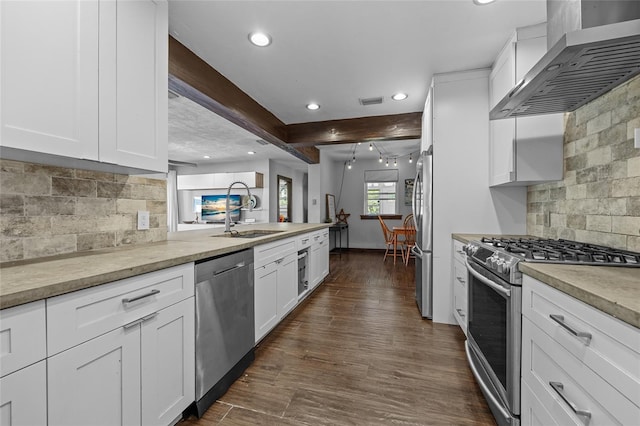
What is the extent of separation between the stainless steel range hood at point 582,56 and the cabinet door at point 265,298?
6.50 feet

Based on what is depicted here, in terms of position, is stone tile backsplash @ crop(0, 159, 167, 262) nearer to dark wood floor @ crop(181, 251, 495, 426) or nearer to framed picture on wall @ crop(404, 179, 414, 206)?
dark wood floor @ crop(181, 251, 495, 426)

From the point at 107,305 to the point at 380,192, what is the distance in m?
6.64

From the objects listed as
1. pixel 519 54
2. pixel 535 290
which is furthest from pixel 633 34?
pixel 519 54

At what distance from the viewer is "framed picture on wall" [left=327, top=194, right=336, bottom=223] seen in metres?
6.35

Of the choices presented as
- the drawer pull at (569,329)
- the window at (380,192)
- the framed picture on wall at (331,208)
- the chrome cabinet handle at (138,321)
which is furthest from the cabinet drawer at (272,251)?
the window at (380,192)

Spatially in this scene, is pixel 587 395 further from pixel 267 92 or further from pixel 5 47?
pixel 267 92

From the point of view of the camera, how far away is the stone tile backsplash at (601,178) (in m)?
1.38

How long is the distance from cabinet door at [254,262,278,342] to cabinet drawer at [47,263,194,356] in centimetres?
79

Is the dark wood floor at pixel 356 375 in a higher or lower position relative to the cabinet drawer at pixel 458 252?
lower

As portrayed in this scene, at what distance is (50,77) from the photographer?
1.07m

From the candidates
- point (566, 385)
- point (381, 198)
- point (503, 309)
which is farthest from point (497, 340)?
point (381, 198)

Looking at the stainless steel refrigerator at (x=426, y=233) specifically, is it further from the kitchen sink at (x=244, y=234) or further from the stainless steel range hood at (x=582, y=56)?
the kitchen sink at (x=244, y=234)

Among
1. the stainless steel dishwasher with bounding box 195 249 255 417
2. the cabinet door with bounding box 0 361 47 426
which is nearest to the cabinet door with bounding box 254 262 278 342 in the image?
the stainless steel dishwasher with bounding box 195 249 255 417

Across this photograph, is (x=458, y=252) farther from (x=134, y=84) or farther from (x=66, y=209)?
(x=66, y=209)
